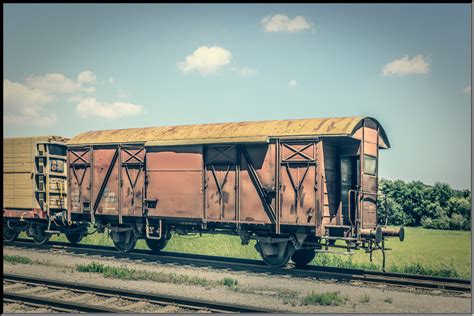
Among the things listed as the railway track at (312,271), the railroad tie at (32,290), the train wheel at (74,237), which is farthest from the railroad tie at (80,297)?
the train wheel at (74,237)

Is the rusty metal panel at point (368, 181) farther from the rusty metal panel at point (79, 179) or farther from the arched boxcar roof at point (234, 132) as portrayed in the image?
the rusty metal panel at point (79, 179)

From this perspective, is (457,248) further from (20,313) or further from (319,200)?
(20,313)

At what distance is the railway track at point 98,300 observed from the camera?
32.0ft

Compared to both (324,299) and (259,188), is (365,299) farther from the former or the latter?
(259,188)

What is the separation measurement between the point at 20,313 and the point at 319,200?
7975 millimetres

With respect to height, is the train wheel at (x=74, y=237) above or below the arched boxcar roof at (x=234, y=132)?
below

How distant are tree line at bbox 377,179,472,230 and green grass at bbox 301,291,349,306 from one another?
87.4 feet

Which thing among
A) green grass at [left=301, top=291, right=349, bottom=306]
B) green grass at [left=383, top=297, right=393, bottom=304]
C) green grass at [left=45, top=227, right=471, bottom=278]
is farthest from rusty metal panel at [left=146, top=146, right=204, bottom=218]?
green grass at [left=383, top=297, right=393, bottom=304]

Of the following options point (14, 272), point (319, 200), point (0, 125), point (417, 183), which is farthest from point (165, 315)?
point (417, 183)

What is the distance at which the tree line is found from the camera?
36.1m

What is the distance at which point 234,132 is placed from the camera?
14.8m

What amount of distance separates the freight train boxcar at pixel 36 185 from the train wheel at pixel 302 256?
369 inches

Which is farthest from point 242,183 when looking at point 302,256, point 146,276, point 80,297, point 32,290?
point 32,290

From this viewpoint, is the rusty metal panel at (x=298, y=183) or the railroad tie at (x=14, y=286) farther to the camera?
the rusty metal panel at (x=298, y=183)
